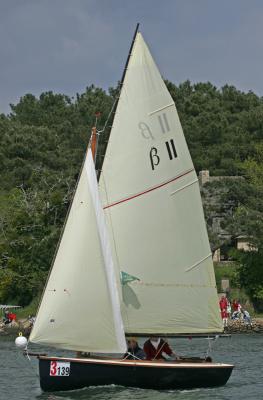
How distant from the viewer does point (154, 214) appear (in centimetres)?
2817

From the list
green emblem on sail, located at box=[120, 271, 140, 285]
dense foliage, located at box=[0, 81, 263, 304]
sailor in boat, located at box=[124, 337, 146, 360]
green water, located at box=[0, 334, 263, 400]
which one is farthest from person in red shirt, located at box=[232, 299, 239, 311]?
green emblem on sail, located at box=[120, 271, 140, 285]

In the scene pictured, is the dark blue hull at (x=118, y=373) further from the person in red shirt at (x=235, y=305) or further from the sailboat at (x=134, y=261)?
the person in red shirt at (x=235, y=305)

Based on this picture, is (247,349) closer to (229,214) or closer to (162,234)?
(162,234)

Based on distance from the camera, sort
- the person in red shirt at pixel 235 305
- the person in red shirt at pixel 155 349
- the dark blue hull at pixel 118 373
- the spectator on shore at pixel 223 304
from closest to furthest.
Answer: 1. the dark blue hull at pixel 118 373
2. the person in red shirt at pixel 155 349
3. the spectator on shore at pixel 223 304
4. the person in red shirt at pixel 235 305

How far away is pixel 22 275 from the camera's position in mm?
69812

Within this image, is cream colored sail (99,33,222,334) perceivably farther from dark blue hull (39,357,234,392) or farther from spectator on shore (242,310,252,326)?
spectator on shore (242,310,252,326)

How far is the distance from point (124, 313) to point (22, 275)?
→ 4281 centimetres

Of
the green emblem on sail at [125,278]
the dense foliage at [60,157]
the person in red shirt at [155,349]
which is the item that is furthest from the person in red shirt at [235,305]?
the green emblem on sail at [125,278]

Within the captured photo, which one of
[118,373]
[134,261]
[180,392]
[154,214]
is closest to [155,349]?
[180,392]

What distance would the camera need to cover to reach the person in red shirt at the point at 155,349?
27984mm

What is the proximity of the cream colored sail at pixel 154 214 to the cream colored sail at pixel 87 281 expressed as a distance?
2.00 feet

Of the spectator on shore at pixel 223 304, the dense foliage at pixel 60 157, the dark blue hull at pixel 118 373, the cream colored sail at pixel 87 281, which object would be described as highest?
the dense foliage at pixel 60 157

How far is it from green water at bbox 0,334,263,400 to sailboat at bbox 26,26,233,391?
319mm

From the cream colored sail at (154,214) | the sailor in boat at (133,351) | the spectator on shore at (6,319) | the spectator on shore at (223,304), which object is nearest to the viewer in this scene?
the cream colored sail at (154,214)
